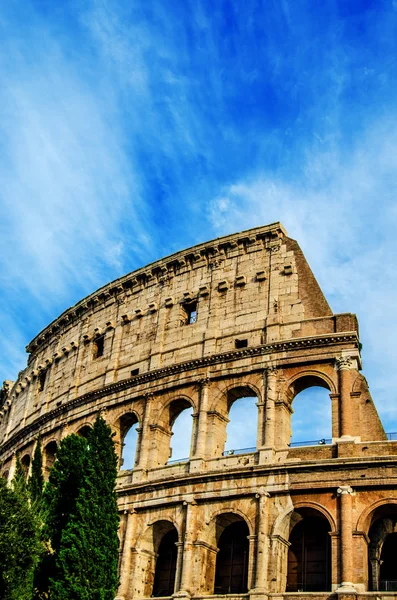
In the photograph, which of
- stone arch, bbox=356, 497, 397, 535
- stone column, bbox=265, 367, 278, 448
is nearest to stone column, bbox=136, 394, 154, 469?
stone column, bbox=265, 367, 278, 448

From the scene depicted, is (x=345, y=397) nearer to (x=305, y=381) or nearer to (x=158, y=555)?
(x=305, y=381)

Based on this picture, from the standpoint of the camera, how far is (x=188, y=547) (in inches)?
1021

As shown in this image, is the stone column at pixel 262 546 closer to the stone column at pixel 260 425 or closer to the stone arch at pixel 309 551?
the stone arch at pixel 309 551

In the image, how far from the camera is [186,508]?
2667 cm

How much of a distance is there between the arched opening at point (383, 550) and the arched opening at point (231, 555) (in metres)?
4.05

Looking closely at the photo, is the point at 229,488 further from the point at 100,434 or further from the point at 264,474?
the point at 100,434

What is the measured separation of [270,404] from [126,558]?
7319 mm

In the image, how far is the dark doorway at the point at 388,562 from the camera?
24328 mm

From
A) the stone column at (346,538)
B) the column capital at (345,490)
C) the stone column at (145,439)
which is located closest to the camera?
the stone column at (346,538)

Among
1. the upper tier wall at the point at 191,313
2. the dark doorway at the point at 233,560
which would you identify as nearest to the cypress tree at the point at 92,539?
the dark doorway at the point at 233,560

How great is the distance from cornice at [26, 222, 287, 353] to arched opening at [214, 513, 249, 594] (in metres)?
10.8

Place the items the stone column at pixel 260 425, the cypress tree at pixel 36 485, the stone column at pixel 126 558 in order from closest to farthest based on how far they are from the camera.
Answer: the cypress tree at pixel 36 485 < the stone column at pixel 260 425 < the stone column at pixel 126 558

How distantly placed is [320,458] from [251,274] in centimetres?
846

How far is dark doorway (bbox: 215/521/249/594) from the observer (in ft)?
84.8
